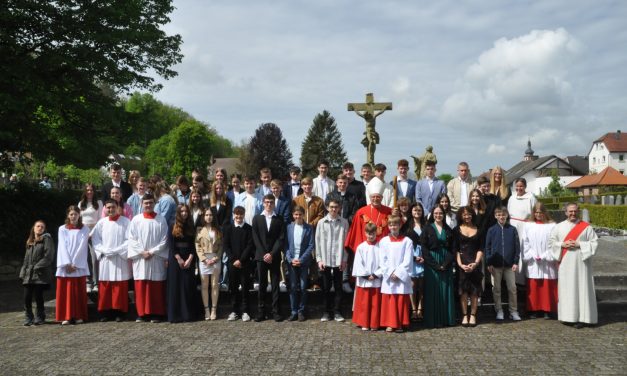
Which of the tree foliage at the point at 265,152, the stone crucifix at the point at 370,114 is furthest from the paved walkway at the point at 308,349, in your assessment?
the tree foliage at the point at 265,152

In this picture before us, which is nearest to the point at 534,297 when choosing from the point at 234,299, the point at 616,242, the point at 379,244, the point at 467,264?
the point at 467,264

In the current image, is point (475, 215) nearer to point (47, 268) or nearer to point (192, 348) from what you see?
point (192, 348)

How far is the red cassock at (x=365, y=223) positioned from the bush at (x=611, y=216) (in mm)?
21097

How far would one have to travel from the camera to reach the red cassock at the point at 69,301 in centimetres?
865

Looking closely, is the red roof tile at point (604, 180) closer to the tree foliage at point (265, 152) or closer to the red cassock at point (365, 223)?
the tree foliage at point (265, 152)

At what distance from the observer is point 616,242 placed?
16594mm

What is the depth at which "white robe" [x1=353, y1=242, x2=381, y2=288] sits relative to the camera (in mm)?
8055

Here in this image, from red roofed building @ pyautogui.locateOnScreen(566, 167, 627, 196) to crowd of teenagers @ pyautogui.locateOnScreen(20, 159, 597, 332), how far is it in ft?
212

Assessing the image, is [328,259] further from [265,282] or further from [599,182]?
[599,182]

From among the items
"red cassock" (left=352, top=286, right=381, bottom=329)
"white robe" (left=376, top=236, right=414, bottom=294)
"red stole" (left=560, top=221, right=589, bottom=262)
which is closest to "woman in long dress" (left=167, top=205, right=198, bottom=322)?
"red cassock" (left=352, top=286, right=381, bottom=329)

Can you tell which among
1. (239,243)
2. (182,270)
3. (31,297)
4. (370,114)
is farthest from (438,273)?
(370,114)

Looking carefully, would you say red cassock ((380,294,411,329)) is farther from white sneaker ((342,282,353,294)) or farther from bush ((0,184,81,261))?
bush ((0,184,81,261))

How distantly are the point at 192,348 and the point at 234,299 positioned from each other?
5.75 feet

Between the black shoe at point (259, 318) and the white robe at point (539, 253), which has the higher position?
the white robe at point (539, 253)
